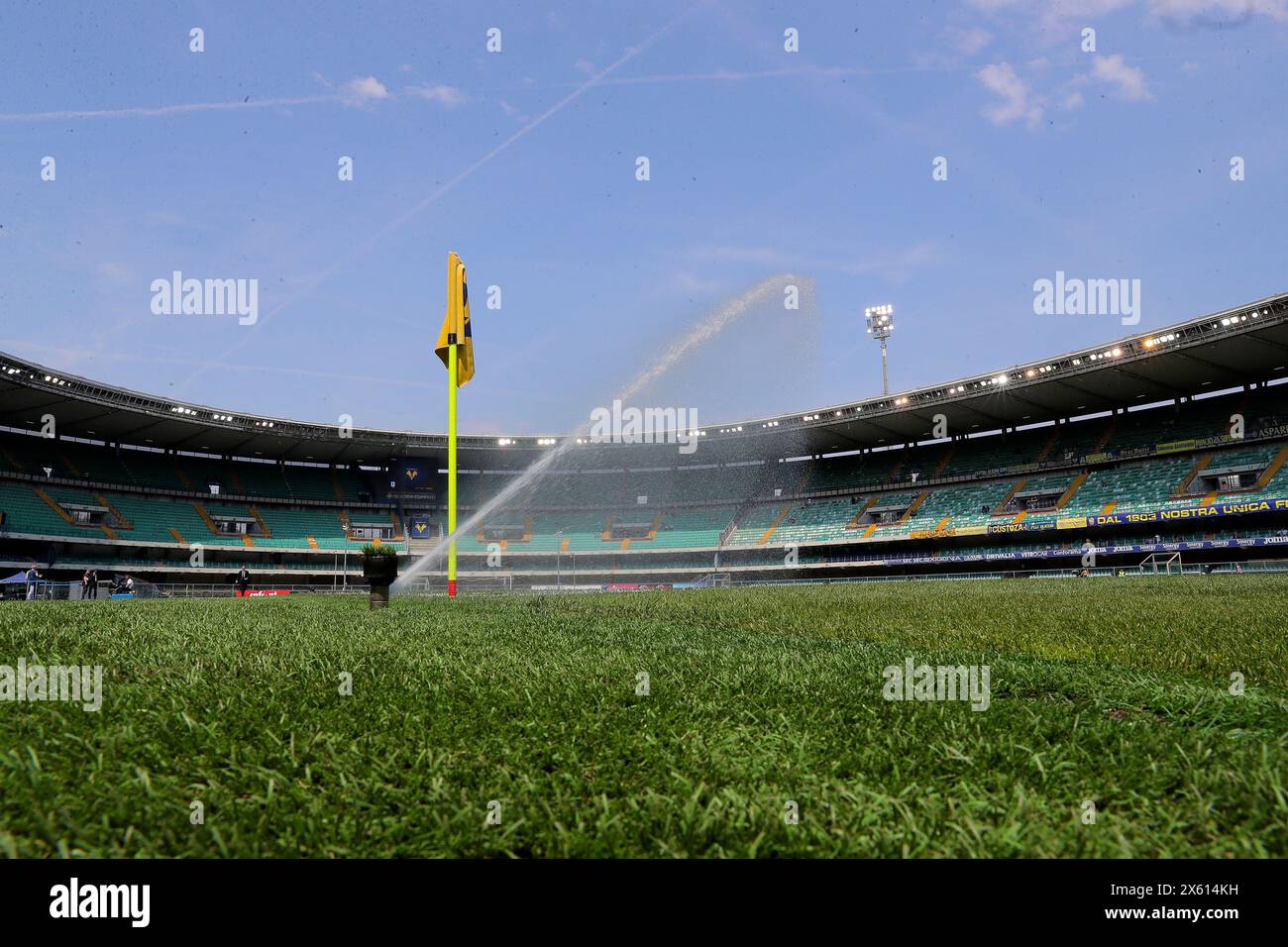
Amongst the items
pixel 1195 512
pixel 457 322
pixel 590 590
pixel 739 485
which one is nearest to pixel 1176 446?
pixel 1195 512

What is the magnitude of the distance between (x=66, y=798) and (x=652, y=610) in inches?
355

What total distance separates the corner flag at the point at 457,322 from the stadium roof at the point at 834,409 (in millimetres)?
28641

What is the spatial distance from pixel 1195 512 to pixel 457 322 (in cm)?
3659

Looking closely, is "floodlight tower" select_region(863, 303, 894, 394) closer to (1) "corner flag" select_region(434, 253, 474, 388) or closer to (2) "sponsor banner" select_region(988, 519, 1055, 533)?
(2) "sponsor banner" select_region(988, 519, 1055, 533)

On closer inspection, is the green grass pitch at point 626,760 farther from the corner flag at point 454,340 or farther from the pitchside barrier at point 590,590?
the pitchside barrier at point 590,590

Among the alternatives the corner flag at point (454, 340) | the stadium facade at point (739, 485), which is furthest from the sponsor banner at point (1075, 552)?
the corner flag at point (454, 340)

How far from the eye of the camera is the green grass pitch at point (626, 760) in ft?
5.03

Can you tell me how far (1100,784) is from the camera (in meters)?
1.89

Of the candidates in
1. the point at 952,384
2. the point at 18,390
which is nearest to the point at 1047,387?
the point at 952,384

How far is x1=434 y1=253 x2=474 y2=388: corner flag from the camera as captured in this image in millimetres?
15086

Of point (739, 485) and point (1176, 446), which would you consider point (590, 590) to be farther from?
point (1176, 446)

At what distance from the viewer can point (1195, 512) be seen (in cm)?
3316

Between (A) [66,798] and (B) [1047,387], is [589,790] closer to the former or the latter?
(A) [66,798]

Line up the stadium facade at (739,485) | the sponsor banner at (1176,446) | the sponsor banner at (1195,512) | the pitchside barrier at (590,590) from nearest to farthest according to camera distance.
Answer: the pitchside barrier at (590,590) → the sponsor banner at (1195,512) → the stadium facade at (739,485) → the sponsor banner at (1176,446)
